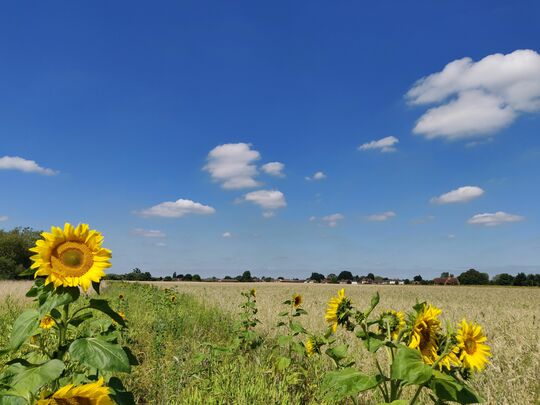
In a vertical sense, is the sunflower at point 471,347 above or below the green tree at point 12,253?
below

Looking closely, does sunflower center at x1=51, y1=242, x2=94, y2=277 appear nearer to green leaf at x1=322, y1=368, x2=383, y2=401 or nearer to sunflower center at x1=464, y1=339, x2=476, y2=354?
green leaf at x1=322, y1=368, x2=383, y2=401

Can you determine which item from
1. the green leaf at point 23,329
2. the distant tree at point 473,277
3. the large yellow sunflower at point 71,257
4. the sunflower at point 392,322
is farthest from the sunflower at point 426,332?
the distant tree at point 473,277

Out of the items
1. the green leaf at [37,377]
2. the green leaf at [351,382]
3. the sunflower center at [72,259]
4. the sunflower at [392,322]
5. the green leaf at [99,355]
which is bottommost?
the green leaf at [351,382]

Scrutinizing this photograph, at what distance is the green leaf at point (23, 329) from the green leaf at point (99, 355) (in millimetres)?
267

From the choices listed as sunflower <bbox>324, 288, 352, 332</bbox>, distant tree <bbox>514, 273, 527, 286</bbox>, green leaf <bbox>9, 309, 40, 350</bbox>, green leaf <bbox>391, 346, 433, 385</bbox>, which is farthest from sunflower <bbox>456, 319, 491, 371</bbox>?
distant tree <bbox>514, 273, 527, 286</bbox>

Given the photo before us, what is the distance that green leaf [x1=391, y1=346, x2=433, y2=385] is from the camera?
2.06 meters

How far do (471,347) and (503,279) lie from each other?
89.1 meters

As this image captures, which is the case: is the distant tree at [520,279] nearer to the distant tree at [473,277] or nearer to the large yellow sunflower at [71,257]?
the distant tree at [473,277]

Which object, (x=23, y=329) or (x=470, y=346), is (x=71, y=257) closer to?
(x=23, y=329)

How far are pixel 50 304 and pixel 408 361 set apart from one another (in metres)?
1.80

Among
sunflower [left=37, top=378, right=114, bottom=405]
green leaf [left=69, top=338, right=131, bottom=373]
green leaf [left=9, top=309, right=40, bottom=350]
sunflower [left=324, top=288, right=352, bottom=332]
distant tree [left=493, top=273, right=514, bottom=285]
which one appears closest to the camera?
sunflower [left=37, top=378, right=114, bottom=405]

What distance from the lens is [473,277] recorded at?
3339 inches

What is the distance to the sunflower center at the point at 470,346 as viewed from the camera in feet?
8.13

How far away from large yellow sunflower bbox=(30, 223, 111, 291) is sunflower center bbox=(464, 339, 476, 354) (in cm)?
203
